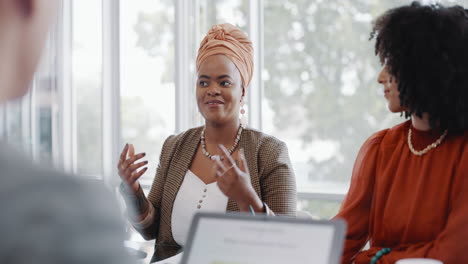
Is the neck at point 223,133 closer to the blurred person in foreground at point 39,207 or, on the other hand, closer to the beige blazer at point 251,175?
the beige blazer at point 251,175

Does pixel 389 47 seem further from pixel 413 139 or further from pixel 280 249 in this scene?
pixel 280 249

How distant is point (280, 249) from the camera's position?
3.01 ft

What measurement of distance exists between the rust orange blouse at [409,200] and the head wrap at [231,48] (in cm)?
70

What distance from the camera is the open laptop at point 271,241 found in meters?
0.90

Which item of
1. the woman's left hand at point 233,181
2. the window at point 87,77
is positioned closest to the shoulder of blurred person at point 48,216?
the woman's left hand at point 233,181

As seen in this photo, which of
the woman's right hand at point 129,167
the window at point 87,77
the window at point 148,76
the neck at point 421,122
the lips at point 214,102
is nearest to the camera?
the neck at point 421,122

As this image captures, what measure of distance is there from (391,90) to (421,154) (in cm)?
23

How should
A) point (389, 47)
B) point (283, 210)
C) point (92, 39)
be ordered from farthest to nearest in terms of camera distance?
point (92, 39) < point (283, 210) < point (389, 47)

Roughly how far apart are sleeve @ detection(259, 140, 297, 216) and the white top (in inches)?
6.9

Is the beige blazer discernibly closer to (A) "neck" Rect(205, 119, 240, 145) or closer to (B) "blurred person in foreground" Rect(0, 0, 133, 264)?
(A) "neck" Rect(205, 119, 240, 145)

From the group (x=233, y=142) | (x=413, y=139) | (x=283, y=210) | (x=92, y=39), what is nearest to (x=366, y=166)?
(x=413, y=139)

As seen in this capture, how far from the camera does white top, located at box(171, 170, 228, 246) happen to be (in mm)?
2115

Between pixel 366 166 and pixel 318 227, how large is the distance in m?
1.00

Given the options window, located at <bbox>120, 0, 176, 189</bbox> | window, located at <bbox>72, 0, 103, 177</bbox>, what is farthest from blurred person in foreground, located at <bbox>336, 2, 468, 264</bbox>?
window, located at <bbox>72, 0, 103, 177</bbox>
